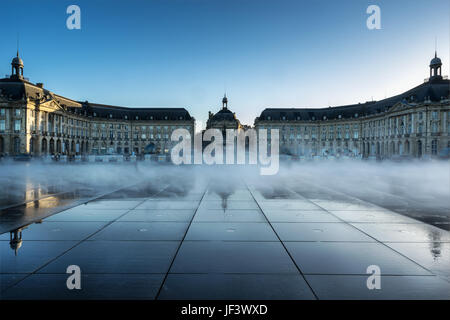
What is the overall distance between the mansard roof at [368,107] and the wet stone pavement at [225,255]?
8301 centimetres

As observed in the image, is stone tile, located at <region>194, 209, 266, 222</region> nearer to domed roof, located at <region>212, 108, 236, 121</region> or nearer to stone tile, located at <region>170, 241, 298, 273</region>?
stone tile, located at <region>170, 241, 298, 273</region>

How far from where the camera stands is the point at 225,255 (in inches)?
231

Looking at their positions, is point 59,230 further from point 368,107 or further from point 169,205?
point 368,107

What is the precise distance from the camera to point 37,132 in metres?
79.6

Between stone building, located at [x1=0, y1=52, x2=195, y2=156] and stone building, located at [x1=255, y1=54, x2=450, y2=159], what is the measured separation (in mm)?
39593

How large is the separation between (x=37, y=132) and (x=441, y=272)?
90.9 metres

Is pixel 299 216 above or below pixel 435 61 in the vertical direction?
below

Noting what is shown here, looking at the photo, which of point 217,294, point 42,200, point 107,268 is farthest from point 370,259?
point 42,200

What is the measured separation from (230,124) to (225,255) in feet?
395

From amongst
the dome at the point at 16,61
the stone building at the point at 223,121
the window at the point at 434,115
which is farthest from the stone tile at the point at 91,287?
the stone building at the point at 223,121

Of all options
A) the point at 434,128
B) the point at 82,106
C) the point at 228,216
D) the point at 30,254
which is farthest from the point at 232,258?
the point at 82,106

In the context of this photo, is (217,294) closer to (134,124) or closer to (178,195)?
(178,195)

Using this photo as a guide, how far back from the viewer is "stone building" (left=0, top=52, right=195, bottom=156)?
75.2 m

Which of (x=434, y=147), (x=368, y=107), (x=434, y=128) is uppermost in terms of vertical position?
(x=368, y=107)
